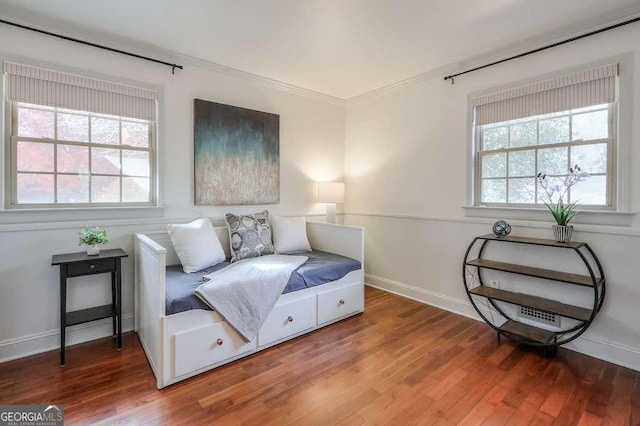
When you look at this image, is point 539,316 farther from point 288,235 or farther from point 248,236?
point 248,236

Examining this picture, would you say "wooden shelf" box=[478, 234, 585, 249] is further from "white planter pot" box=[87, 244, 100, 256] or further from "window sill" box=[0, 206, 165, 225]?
"white planter pot" box=[87, 244, 100, 256]

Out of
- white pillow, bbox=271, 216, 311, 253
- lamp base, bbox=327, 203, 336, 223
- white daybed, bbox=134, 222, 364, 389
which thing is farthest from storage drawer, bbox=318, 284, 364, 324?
lamp base, bbox=327, 203, 336, 223

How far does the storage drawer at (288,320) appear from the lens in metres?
2.38

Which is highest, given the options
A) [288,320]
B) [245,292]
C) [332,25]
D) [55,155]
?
[332,25]

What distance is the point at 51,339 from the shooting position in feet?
7.76

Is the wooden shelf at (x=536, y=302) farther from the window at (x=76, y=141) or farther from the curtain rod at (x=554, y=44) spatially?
the window at (x=76, y=141)

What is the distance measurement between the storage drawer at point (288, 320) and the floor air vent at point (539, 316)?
171 centimetres

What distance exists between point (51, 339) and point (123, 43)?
2380mm

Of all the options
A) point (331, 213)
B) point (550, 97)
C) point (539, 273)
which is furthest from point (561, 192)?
point (331, 213)

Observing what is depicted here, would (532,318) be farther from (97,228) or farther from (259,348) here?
(97,228)

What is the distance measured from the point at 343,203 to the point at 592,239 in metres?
2.58

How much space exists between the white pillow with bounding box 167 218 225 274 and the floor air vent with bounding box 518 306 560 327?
8.36 feet

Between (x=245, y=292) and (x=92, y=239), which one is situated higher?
(x=92, y=239)

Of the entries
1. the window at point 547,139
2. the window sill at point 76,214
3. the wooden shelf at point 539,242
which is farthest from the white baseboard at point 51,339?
the window at point 547,139
